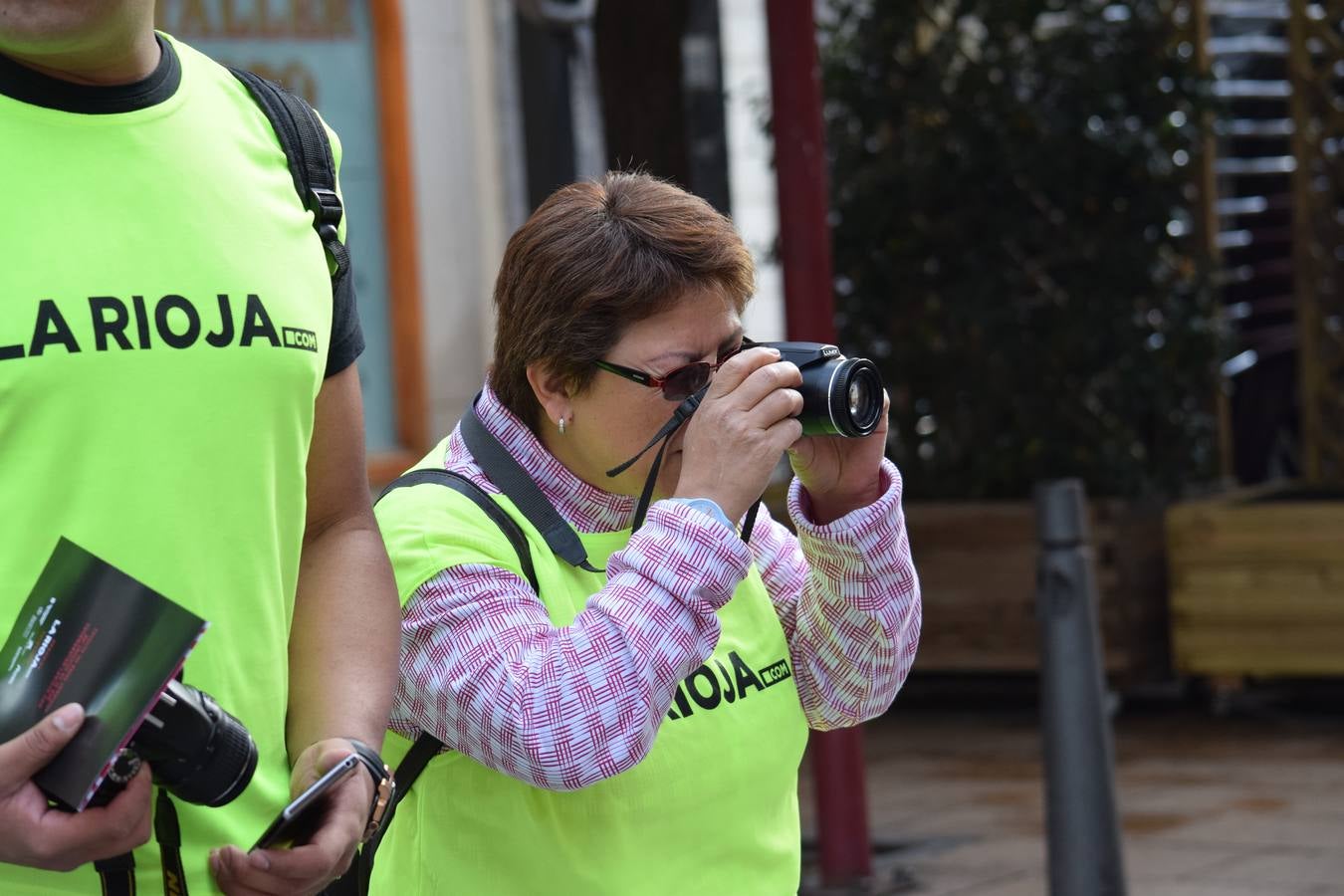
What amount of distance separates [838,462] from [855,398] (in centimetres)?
13

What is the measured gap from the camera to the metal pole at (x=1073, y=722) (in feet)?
14.4

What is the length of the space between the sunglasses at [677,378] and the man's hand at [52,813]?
847 mm

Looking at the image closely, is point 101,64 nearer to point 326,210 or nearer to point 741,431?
point 326,210

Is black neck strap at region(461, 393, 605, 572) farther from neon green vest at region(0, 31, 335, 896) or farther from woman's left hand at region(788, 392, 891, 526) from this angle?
neon green vest at region(0, 31, 335, 896)

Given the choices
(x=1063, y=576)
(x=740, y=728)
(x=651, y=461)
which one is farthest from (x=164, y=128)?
(x=1063, y=576)

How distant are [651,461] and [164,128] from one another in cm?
68

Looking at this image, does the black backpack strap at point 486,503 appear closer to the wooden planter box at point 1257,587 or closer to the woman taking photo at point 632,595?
the woman taking photo at point 632,595

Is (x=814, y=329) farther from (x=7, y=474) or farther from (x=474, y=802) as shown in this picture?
(x=7, y=474)

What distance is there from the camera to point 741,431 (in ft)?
6.56

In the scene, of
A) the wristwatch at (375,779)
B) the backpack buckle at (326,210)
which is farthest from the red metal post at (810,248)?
the wristwatch at (375,779)

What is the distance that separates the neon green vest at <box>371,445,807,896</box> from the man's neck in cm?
58

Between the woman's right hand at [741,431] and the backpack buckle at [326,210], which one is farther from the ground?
the backpack buckle at [326,210]

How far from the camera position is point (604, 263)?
7.05ft

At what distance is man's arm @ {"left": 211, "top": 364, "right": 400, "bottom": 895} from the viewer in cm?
165
